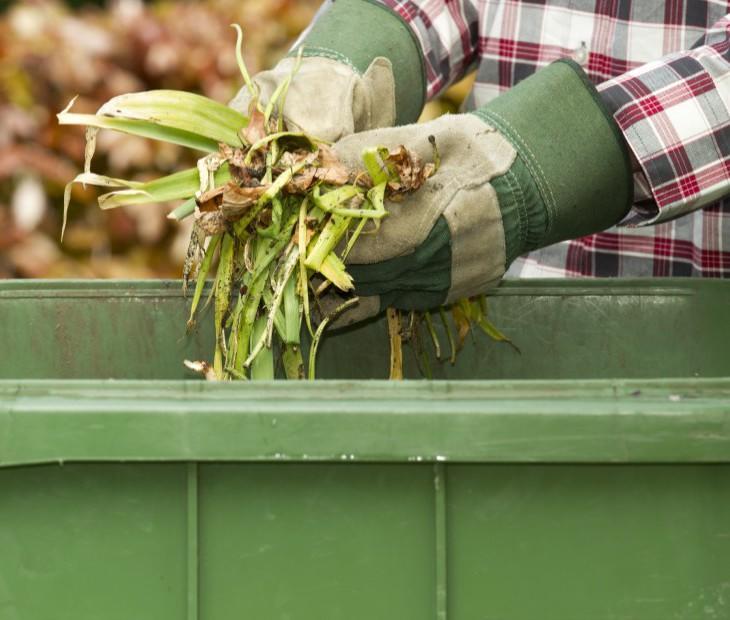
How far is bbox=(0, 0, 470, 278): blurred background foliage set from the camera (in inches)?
139

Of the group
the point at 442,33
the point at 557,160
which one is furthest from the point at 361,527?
the point at 442,33

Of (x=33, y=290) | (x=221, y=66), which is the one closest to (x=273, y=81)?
(x=33, y=290)

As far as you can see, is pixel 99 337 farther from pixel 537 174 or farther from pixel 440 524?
pixel 440 524

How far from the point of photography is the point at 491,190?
1.70 m

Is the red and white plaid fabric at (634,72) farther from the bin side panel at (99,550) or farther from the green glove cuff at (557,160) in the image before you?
the bin side panel at (99,550)

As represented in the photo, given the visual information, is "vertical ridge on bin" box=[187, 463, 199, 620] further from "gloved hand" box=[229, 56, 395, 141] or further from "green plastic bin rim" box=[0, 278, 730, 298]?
"green plastic bin rim" box=[0, 278, 730, 298]

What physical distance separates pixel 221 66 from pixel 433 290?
81.9 inches

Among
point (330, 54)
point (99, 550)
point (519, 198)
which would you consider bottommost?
point (99, 550)

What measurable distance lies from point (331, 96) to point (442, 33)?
49 cm

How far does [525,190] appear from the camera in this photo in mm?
1730

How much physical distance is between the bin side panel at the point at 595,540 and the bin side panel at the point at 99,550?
0.99ft

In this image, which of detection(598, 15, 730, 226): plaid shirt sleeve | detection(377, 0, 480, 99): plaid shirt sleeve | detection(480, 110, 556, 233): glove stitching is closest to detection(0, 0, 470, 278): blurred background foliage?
detection(377, 0, 480, 99): plaid shirt sleeve

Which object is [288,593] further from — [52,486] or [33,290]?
[33,290]

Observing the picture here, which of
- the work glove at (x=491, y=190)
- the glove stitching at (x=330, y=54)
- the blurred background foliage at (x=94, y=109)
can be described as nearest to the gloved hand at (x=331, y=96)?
the glove stitching at (x=330, y=54)
